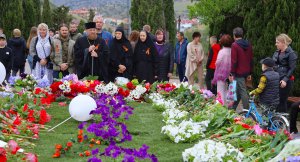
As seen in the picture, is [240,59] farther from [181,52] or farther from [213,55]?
[181,52]

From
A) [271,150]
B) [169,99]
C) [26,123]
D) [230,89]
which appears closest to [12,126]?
[26,123]

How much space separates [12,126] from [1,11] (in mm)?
24243

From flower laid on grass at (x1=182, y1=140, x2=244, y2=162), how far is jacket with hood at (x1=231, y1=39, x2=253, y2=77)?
5.71 meters

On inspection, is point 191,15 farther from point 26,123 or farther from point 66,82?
point 26,123

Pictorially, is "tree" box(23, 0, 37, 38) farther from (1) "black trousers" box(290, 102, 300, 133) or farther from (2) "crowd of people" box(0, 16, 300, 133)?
(1) "black trousers" box(290, 102, 300, 133)

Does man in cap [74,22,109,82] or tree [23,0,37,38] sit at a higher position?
man in cap [74,22,109,82]

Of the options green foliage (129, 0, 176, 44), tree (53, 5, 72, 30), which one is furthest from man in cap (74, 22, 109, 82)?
tree (53, 5, 72, 30)

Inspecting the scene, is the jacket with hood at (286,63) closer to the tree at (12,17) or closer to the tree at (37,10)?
the tree at (12,17)

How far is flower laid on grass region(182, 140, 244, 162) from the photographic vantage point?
4645mm

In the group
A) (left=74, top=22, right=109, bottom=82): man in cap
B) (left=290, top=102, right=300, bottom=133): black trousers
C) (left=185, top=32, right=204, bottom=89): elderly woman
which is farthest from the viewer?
(left=185, top=32, right=204, bottom=89): elderly woman

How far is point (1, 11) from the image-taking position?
95.5ft

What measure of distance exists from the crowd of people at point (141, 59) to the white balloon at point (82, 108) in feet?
10.5

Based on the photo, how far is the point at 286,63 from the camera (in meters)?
9.91

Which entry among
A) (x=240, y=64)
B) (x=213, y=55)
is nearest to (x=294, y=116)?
(x=240, y=64)
